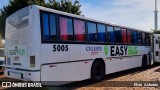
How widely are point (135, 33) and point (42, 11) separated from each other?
356 inches

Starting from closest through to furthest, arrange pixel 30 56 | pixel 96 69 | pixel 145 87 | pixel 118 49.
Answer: pixel 30 56, pixel 145 87, pixel 96 69, pixel 118 49

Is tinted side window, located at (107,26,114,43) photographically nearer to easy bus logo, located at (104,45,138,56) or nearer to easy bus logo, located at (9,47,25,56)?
easy bus logo, located at (104,45,138,56)

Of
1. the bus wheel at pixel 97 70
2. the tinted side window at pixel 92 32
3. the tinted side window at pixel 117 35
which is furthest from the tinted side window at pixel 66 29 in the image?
the tinted side window at pixel 117 35

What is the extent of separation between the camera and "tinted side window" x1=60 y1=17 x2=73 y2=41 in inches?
380

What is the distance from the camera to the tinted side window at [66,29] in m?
9.66

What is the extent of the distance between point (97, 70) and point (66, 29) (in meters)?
2.96

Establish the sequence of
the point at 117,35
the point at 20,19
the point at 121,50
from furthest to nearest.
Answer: the point at 121,50 < the point at 117,35 < the point at 20,19

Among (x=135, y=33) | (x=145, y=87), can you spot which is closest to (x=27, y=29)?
(x=145, y=87)

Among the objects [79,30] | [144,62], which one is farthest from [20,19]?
[144,62]

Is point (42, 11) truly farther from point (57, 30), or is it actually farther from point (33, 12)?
point (57, 30)

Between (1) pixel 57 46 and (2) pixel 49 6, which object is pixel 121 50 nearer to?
(1) pixel 57 46

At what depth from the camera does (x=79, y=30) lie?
1073cm

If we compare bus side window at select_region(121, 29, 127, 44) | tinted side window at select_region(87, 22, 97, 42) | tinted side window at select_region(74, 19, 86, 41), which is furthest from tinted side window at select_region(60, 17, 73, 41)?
bus side window at select_region(121, 29, 127, 44)

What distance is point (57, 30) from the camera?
9430mm
